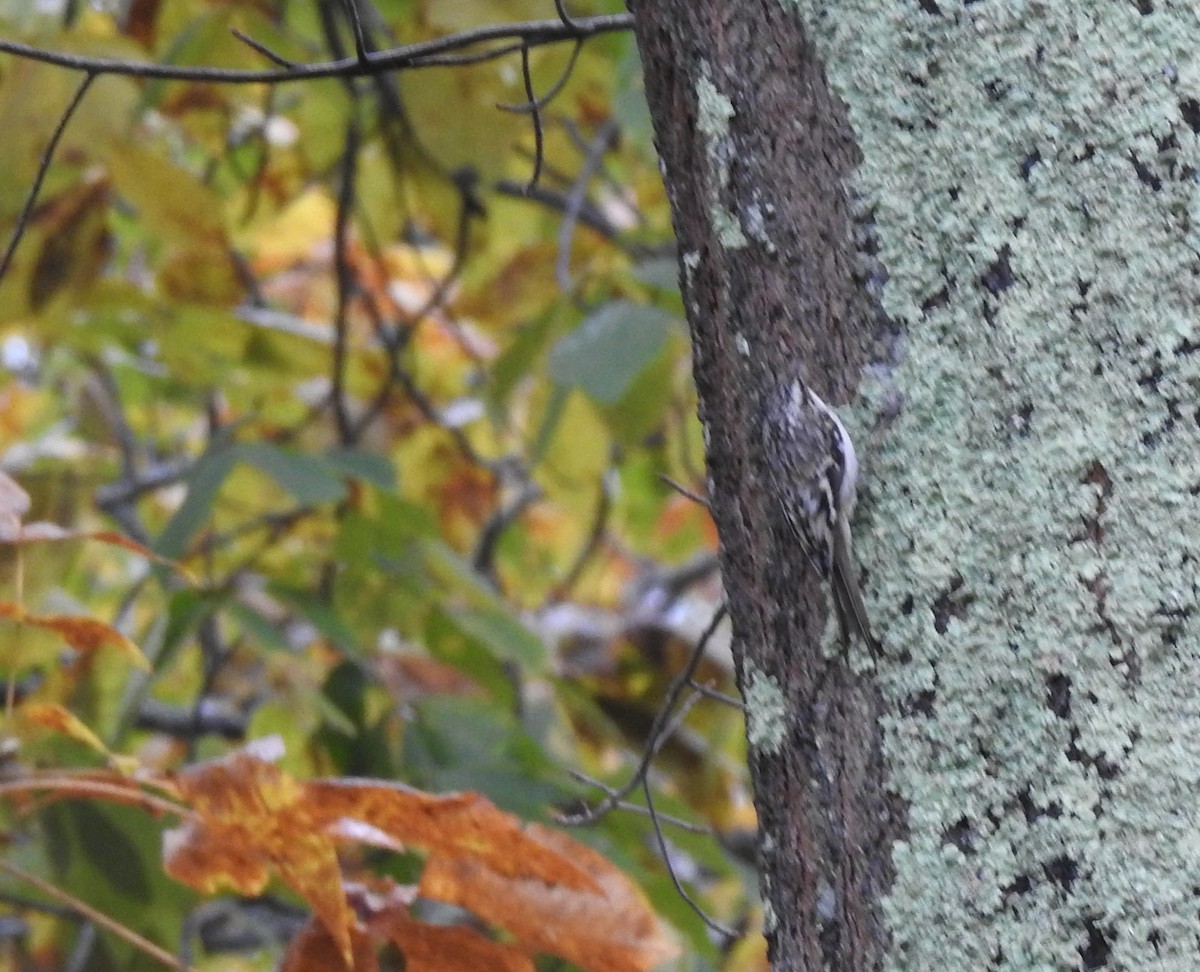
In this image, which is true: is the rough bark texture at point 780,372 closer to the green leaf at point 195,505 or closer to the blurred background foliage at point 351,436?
the blurred background foliage at point 351,436

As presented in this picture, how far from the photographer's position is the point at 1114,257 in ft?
1.86

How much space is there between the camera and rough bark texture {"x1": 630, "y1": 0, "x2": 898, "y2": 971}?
592 mm

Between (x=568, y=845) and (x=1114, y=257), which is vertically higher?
(x=1114, y=257)

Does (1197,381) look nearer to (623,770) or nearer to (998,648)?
(998,648)

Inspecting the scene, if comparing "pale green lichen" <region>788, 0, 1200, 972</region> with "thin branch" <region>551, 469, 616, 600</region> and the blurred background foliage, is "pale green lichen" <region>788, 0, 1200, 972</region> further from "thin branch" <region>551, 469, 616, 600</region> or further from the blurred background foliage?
"thin branch" <region>551, 469, 616, 600</region>

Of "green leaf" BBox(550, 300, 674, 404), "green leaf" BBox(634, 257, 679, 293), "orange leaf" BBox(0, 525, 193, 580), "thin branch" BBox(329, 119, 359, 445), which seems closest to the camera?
"orange leaf" BBox(0, 525, 193, 580)

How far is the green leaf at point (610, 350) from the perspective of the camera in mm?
1271

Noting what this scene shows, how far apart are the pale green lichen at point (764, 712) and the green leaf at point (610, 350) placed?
63 centimetres

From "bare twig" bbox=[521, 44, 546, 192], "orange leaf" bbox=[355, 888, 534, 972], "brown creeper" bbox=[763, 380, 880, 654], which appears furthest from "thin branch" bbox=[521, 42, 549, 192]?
"orange leaf" bbox=[355, 888, 534, 972]

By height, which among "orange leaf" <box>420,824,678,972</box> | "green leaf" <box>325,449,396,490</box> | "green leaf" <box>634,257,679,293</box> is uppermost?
"green leaf" <box>634,257,679,293</box>

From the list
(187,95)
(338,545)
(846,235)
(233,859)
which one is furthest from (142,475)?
(846,235)

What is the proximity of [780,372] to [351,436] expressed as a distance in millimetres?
1415

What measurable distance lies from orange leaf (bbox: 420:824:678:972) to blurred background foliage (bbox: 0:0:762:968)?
26cm

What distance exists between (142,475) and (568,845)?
5.75 feet
